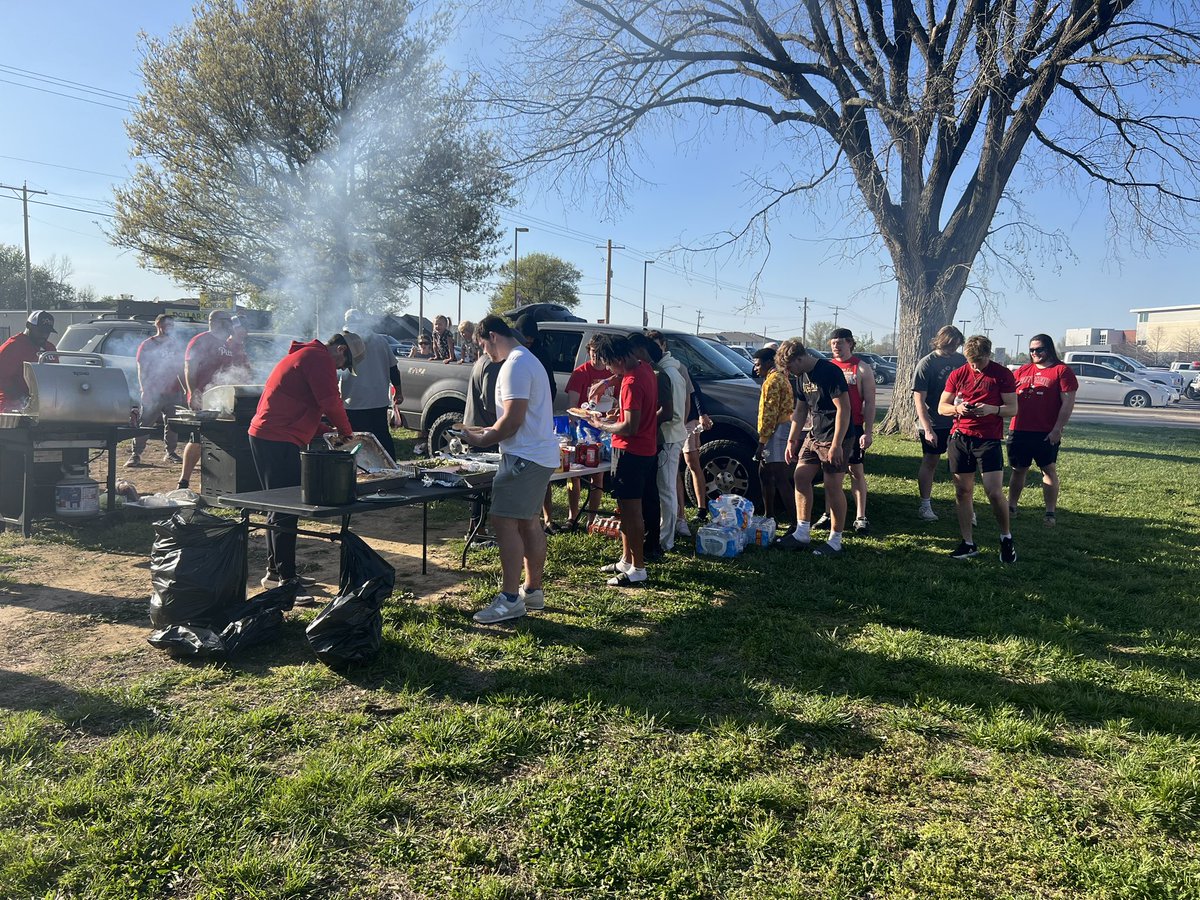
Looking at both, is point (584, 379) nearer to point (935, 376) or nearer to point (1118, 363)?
point (935, 376)

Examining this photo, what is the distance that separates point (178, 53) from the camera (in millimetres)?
20422

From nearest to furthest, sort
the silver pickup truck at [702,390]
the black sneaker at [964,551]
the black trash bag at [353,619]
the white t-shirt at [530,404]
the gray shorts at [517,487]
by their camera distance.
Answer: the black trash bag at [353,619]
the white t-shirt at [530,404]
the gray shorts at [517,487]
the black sneaker at [964,551]
the silver pickup truck at [702,390]

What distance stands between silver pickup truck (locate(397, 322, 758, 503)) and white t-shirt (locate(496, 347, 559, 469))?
3150 millimetres

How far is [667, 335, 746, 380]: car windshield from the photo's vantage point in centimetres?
813

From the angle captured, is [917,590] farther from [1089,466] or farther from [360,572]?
[1089,466]

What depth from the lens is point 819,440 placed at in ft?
21.3

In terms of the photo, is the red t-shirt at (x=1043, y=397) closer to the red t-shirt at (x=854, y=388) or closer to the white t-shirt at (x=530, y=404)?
the red t-shirt at (x=854, y=388)

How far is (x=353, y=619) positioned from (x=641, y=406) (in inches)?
92.6

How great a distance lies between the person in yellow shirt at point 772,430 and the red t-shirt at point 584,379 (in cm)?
148

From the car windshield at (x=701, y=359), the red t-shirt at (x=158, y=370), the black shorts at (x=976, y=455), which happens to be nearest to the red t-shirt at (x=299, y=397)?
the car windshield at (x=701, y=359)

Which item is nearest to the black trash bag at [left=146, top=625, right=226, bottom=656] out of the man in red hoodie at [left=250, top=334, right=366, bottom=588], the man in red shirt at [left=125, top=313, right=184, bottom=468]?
the man in red hoodie at [left=250, top=334, right=366, bottom=588]

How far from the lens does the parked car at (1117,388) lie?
27938mm

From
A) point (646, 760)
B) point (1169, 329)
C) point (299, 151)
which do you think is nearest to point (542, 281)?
point (299, 151)

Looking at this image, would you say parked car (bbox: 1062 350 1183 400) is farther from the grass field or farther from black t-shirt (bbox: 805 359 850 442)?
the grass field
